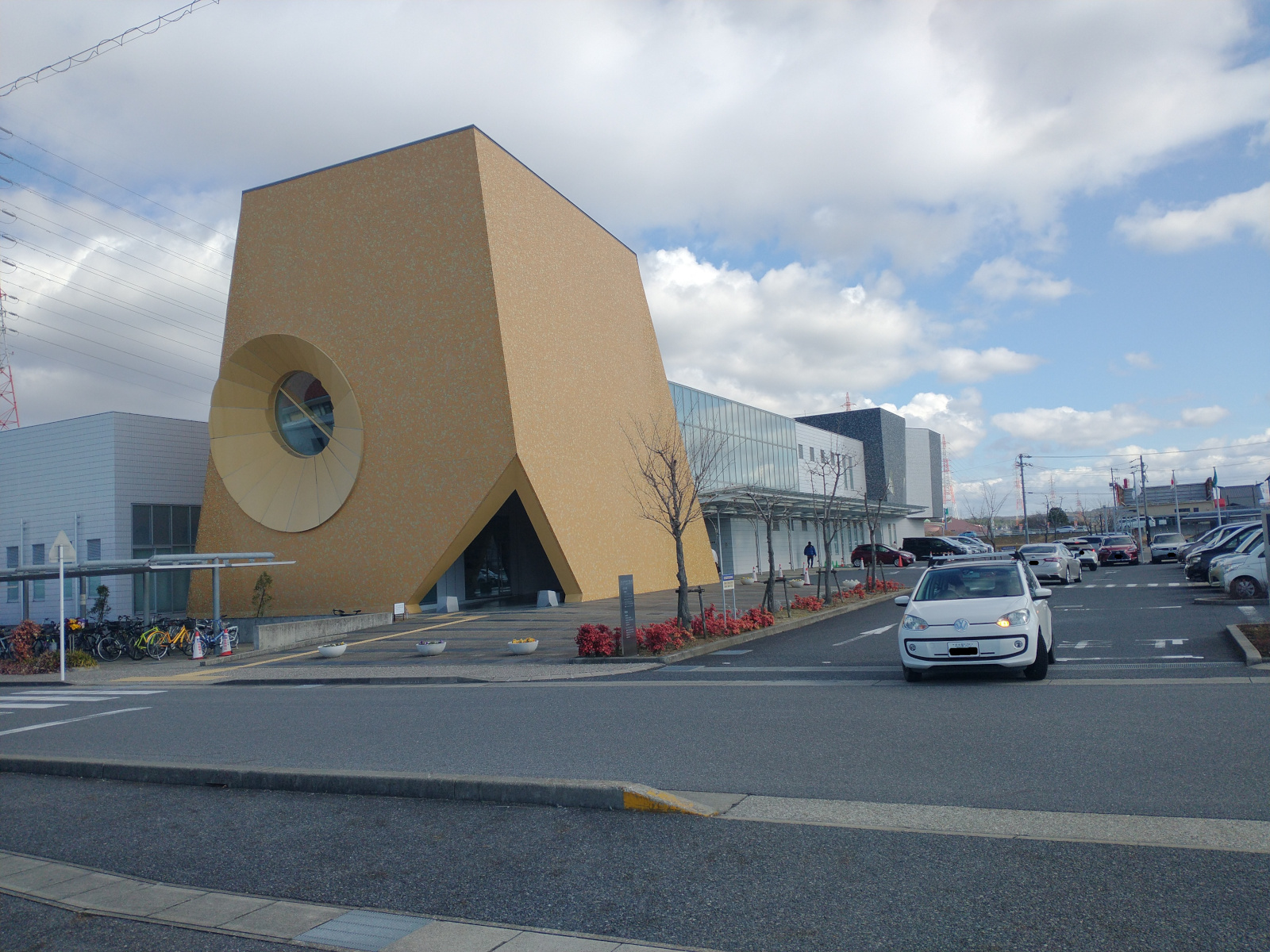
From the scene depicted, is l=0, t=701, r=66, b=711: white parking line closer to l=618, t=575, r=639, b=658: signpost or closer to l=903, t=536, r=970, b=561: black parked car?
l=618, t=575, r=639, b=658: signpost

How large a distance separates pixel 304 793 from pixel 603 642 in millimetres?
10212

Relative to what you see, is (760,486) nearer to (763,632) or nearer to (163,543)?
(763,632)

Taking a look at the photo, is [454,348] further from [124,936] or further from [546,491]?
[124,936]

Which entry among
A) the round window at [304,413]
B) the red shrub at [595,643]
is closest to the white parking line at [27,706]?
the red shrub at [595,643]

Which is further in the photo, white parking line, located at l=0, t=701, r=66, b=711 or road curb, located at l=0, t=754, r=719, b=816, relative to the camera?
white parking line, located at l=0, t=701, r=66, b=711

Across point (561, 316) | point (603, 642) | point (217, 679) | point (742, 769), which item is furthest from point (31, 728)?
point (561, 316)

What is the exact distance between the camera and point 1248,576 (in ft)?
68.0

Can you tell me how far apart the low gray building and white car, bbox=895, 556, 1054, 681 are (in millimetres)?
33966

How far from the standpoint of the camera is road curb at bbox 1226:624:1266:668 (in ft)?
37.5

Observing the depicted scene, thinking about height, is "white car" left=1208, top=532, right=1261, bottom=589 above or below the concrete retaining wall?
above

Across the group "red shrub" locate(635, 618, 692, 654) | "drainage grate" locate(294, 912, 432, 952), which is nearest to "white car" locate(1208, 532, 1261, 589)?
"red shrub" locate(635, 618, 692, 654)

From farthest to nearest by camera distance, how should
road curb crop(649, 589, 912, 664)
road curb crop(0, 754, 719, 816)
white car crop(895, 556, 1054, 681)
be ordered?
road curb crop(649, 589, 912, 664) < white car crop(895, 556, 1054, 681) < road curb crop(0, 754, 719, 816)

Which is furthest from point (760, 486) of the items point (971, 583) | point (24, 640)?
point (971, 583)

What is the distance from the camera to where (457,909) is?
462 centimetres
